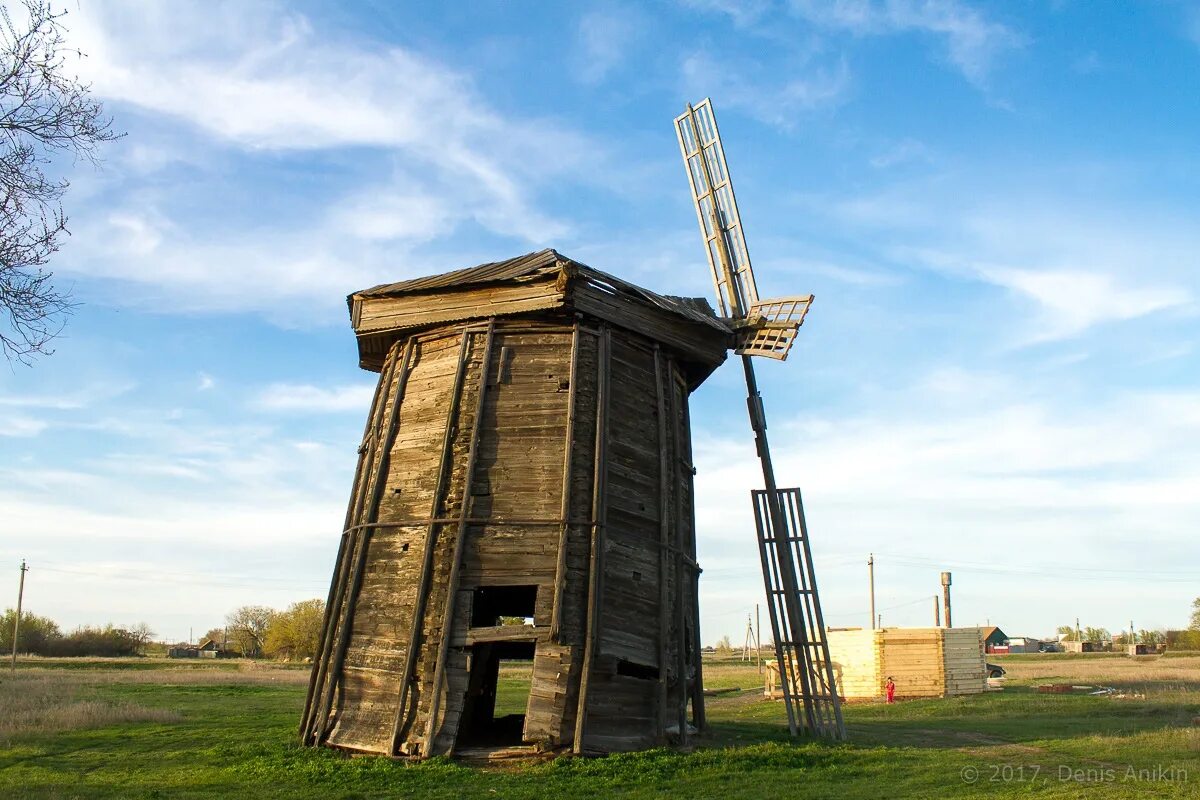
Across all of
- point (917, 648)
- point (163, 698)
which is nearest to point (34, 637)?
point (163, 698)

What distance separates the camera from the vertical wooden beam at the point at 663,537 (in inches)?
579

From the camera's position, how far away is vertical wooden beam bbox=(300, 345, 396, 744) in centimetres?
1543

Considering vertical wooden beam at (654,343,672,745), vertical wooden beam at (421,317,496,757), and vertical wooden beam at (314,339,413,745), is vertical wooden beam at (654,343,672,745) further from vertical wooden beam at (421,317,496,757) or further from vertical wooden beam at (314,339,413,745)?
vertical wooden beam at (314,339,413,745)

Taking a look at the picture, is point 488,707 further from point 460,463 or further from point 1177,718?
point 1177,718

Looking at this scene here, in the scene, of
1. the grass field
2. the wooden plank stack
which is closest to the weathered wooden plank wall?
the grass field

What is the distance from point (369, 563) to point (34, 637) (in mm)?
74696

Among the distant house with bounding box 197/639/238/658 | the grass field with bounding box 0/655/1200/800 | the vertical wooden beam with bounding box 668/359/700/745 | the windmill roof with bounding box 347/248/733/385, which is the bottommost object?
the distant house with bounding box 197/639/238/658

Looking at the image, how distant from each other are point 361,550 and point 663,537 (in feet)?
15.9

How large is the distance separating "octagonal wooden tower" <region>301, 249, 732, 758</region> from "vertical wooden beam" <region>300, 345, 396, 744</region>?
0.05m

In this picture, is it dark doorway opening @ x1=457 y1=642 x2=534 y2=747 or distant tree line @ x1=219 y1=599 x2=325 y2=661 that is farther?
distant tree line @ x1=219 y1=599 x2=325 y2=661

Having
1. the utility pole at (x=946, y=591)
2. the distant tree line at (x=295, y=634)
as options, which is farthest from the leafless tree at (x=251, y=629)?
the utility pole at (x=946, y=591)

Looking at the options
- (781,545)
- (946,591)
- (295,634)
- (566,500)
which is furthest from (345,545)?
(295,634)

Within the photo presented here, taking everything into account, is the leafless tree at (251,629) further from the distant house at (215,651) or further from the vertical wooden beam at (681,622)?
the vertical wooden beam at (681,622)

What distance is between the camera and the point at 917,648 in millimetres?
30547
